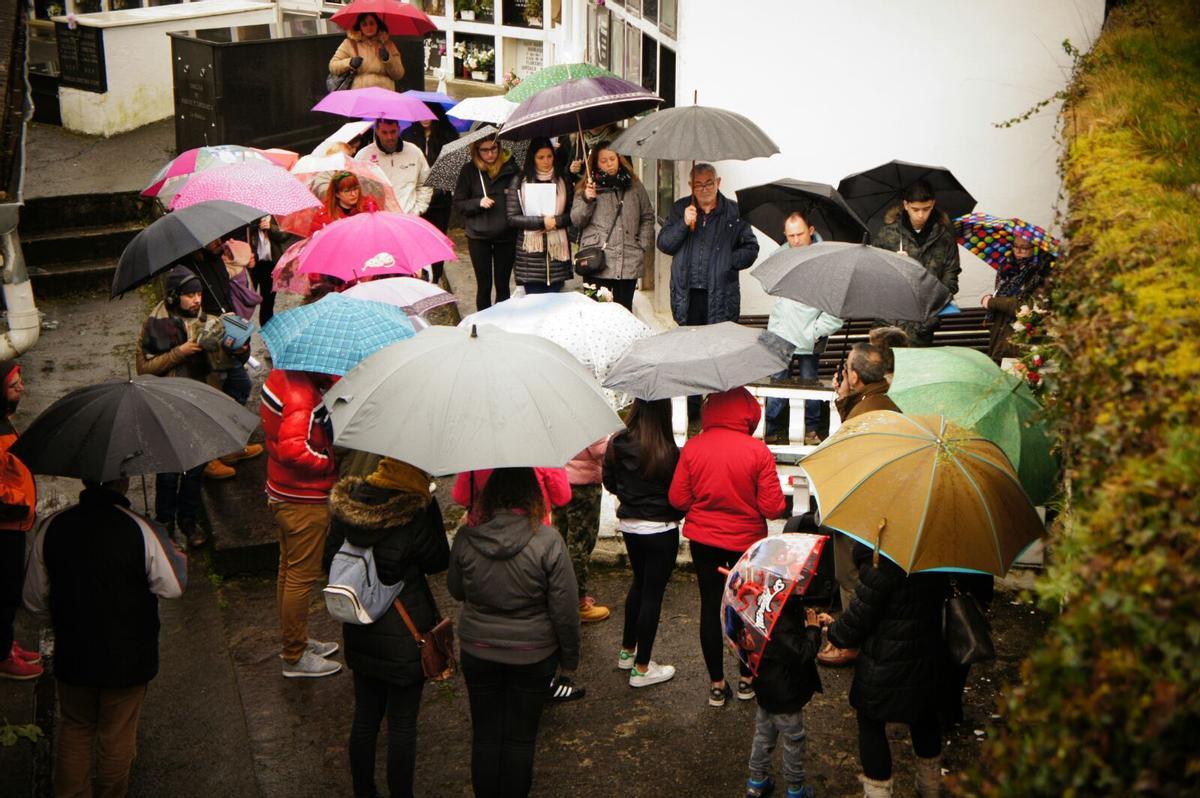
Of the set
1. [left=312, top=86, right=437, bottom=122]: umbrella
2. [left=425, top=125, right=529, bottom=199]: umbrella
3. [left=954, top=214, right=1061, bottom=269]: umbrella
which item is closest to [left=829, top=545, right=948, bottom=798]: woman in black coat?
[left=954, top=214, right=1061, bottom=269]: umbrella

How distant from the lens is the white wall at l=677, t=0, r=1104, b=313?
9.61 metres

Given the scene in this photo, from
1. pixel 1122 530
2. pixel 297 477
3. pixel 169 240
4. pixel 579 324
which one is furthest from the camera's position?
pixel 169 240

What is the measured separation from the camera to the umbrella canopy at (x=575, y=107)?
336 inches

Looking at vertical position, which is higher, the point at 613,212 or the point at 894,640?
the point at 613,212

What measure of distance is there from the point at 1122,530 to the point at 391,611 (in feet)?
9.91

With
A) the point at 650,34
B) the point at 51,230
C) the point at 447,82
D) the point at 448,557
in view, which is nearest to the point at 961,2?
the point at 650,34

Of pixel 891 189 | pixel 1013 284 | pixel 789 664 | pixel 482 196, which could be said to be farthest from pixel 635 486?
pixel 482 196

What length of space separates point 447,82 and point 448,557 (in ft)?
48.2

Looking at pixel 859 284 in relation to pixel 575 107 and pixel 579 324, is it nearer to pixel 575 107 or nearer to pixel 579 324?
pixel 579 324

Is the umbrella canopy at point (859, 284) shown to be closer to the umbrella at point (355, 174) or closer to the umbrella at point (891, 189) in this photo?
the umbrella at point (891, 189)

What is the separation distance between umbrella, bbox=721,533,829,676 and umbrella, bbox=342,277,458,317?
108 inches

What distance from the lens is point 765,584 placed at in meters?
4.69

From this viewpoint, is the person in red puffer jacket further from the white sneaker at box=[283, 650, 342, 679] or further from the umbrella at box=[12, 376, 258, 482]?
the umbrella at box=[12, 376, 258, 482]

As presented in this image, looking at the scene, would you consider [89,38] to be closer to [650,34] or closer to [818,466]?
[650,34]
